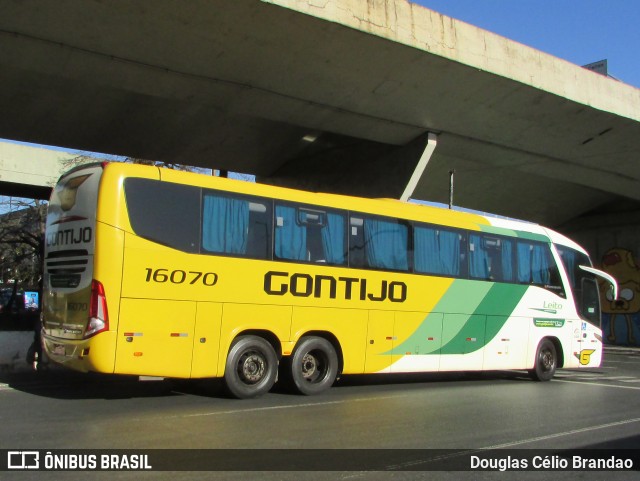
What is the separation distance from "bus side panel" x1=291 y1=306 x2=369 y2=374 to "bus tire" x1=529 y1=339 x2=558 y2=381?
511 cm

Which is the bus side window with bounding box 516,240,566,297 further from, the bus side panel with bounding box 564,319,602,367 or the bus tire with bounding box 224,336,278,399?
the bus tire with bounding box 224,336,278,399

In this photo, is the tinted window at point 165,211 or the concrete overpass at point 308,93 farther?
the concrete overpass at point 308,93

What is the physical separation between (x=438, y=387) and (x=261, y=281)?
15.0 ft

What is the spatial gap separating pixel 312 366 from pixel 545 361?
21.3ft

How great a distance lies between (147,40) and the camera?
14.0 metres

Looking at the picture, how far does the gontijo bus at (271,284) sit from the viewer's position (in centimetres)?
871

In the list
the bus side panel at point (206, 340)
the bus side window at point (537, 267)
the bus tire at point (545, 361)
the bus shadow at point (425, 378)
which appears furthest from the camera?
the bus tire at point (545, 361)

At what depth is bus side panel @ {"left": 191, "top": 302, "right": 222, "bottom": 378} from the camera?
9227 mm

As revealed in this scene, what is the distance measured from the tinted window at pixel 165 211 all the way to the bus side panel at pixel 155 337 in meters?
0.91

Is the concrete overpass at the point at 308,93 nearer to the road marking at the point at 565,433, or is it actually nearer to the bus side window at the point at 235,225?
the bus side window at the point at 235,225

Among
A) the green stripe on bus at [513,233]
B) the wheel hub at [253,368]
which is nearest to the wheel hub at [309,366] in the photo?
the wheel hub at [253,368]

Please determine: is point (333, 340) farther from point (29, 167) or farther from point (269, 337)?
point (29, 167)

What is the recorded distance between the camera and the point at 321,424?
25.9 ft

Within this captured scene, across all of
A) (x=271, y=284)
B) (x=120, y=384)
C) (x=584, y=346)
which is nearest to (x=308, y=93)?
(x=271, y=284)
